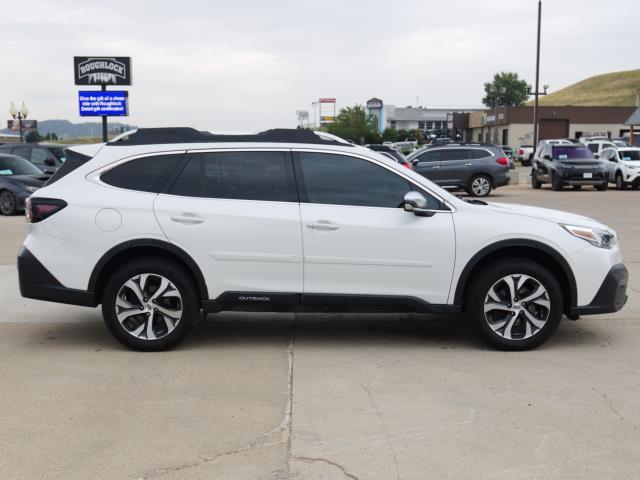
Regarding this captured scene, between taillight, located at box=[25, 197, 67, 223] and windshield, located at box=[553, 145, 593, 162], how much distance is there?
23.1 meters

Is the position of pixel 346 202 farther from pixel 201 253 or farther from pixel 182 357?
pixel 182 357

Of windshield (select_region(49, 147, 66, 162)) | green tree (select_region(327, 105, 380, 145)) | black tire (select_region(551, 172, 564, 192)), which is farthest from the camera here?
green tree (select_region(327, 105, 380, 145))

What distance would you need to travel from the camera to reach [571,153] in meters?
26.8

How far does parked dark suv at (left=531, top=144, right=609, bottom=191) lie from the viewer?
84.9ft

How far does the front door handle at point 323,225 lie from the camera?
5875 mm

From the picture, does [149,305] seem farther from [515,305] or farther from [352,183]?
[515,305]

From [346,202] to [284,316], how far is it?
1882 mm

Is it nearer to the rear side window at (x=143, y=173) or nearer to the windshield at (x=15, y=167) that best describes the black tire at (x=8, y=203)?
the windshield at (x=15, y=167)

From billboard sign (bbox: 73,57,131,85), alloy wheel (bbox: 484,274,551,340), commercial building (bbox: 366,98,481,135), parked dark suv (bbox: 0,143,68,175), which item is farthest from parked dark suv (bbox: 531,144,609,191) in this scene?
commercial building (bbox: 366,98,481,135)

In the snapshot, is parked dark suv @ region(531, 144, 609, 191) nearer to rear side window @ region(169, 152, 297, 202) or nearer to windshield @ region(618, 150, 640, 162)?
windshield @ region(618, 150, 640, 162)

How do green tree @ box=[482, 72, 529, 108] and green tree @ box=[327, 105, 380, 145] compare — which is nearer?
green tree @ box=[327, 105, 380, 145]

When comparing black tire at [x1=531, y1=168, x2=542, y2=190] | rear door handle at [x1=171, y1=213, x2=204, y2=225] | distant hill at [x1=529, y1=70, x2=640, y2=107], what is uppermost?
distant hill at [x1=529, y1=70, x2=640, y2=107]

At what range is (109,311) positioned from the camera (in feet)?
19.5

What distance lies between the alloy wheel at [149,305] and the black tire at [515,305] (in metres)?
2.38
